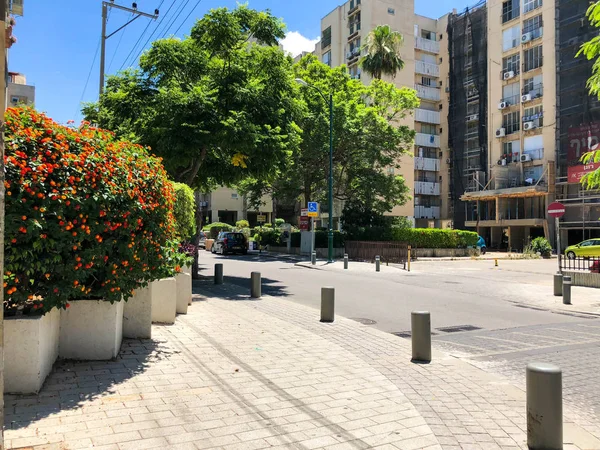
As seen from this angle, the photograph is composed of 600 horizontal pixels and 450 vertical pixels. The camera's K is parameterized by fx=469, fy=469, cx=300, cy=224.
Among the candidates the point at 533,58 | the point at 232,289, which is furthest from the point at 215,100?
the point at 533,58

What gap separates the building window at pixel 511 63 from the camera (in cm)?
4753

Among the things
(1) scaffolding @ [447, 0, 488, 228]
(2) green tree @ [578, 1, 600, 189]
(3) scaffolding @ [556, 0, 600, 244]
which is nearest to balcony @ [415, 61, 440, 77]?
(1) scaffolding @ [447, 0, 488, 228]

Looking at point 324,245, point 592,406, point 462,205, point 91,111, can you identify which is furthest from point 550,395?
point 462,205

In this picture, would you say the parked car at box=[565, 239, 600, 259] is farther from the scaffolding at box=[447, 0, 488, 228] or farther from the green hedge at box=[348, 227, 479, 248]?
the scaffolding at box=[447, 0, 488, 228]

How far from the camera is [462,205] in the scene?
2137 inches

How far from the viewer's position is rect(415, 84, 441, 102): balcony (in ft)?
191

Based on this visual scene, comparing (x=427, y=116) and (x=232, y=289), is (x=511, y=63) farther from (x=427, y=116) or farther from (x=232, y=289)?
(x=232, y=289)

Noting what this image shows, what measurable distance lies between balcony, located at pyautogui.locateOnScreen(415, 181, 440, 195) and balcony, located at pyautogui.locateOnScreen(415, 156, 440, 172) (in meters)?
1.77

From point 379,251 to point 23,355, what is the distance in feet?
85.4

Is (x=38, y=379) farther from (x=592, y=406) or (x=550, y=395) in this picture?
(x=592, y=406)

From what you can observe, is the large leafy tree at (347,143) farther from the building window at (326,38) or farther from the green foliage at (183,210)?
the building window at (326,38)

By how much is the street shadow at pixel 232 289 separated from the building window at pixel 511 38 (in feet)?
142

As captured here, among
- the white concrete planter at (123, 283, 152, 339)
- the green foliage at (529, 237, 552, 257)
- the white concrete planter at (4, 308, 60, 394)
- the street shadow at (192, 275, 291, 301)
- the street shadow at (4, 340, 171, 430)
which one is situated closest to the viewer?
the street shadow at (4, 340, 171, 430)

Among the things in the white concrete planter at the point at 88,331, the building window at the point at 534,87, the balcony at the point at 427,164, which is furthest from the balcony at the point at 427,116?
the white concrete planter at the point at 88,331
